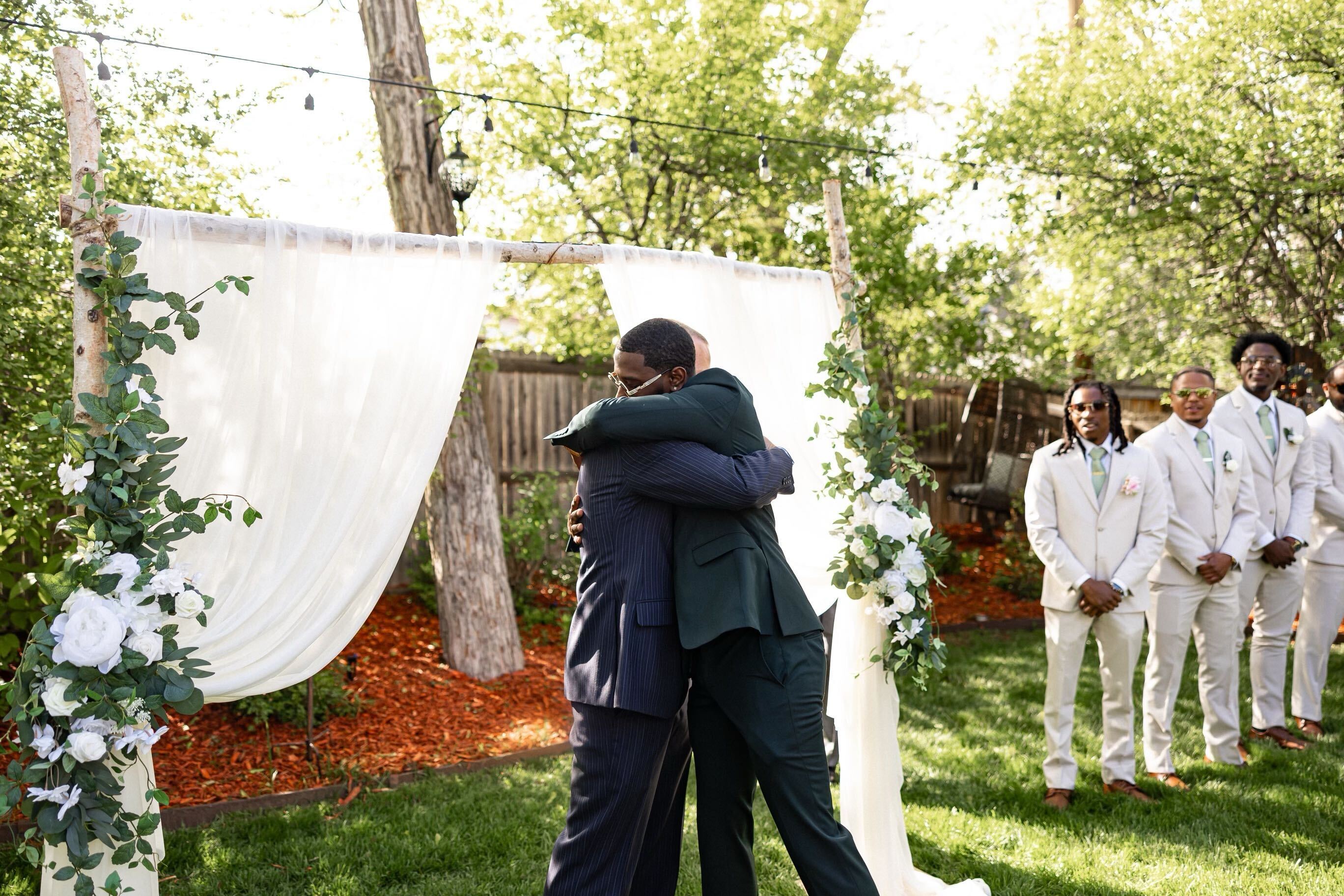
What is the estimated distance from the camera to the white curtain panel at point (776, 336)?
13.5 feet

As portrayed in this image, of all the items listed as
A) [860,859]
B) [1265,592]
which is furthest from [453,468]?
[1265,592]

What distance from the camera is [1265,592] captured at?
5.84 meters

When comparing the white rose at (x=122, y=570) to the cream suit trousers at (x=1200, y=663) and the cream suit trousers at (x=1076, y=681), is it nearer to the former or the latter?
the cream suit trousers at (x=1076, y=681)

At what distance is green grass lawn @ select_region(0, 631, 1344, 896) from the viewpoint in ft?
12.7

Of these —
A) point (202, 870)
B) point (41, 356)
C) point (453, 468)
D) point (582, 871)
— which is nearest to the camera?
point (582, 871)

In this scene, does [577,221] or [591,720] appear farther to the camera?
[577,221]

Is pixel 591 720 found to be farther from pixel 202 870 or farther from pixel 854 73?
pixel 854 73

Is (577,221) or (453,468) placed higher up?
(577,221)

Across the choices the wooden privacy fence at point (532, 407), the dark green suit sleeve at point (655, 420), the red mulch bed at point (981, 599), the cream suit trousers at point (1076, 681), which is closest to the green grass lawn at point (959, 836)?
the cream suit trousers at point (1076, 681)

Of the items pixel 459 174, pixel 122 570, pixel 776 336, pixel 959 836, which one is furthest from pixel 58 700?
pixel 459 174

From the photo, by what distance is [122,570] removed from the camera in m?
2.74

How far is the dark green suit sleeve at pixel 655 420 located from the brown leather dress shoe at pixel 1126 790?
315 centimetres

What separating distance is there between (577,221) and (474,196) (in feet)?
2.86

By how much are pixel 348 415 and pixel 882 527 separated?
2066mm
